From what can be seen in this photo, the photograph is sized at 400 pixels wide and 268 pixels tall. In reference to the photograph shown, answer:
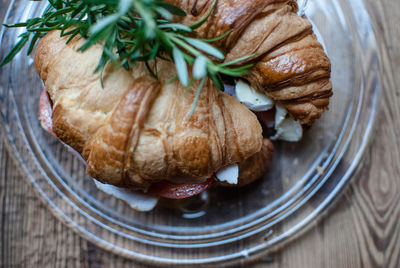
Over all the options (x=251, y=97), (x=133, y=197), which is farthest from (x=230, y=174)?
(x=133, y=197)

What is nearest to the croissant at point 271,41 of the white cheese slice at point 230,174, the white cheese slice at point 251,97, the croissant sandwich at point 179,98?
the croissant sandwich at point 179,98

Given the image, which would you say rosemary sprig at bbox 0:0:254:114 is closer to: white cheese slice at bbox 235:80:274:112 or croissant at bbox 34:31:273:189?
croissant at bbox 34:31:273:189

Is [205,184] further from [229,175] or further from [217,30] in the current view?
[217,30]

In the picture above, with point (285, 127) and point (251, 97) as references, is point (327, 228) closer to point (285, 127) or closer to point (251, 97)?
point (285, 127)

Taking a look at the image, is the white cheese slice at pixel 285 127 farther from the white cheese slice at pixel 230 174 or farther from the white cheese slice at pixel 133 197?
the white cheese slice at pixel 133 197

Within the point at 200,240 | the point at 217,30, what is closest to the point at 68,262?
the point at 200,240

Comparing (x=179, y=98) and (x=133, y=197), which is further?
(x=133, y=197)

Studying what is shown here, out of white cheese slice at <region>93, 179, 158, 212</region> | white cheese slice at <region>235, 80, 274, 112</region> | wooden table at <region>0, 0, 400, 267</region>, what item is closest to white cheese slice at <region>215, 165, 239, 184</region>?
white cheese slice at <region>235, 80, 274, 112</region>
